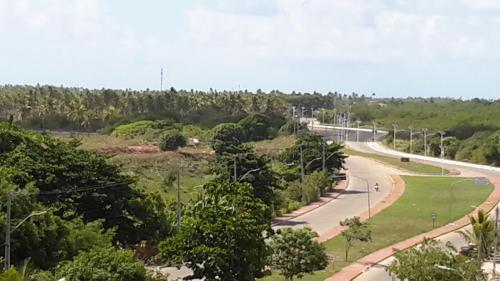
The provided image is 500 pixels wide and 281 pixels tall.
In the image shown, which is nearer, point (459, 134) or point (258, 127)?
point (258, 127)

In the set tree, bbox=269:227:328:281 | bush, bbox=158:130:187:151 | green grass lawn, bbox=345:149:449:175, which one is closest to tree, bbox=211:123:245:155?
bush, bbox=158:130:187:151

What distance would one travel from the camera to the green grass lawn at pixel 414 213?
5378cm

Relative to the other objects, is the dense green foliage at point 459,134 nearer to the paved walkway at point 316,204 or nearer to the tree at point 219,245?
the paved walkway at point 316,204

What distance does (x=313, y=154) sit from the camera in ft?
281

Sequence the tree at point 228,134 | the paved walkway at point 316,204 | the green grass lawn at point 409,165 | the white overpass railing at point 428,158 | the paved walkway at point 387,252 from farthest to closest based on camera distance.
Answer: the tree at point 228,134 < the white overpass railing at point 428,158 < the green grass lawn at point 409,165 < the paved walkway at point 316,204 < the paved walkway at point 387,252

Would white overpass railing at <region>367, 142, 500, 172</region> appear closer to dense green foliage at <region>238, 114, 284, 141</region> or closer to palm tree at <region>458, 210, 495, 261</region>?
dense green foliage at <region>238, 114, 284, 141</region>

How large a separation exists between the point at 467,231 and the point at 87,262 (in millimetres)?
38354

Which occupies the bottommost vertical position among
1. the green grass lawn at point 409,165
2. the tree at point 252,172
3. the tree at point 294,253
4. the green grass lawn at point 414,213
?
the green grass lawn at point 414,213

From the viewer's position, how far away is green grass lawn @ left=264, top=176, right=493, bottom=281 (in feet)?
176

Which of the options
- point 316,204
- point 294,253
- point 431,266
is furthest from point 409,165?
point 431,266

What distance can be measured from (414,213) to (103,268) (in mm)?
47859

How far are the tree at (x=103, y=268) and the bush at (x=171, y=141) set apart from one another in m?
79.8

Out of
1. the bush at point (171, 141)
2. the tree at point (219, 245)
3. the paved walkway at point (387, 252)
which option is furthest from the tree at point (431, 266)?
the bush at point (171, 141)

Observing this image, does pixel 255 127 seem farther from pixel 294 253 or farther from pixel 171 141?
pixel 294 253
